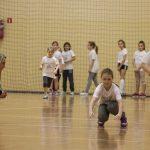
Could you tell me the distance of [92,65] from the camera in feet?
55.5

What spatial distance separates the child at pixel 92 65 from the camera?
16.8 m

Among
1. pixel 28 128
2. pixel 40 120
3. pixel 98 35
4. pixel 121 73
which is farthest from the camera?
pixel 98 35

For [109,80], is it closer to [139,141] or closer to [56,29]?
[139,141]

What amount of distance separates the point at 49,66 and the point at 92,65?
2.08 meters

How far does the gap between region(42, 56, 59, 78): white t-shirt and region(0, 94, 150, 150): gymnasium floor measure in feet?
15.5

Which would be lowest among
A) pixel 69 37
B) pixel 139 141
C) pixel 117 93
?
pixel 139 141

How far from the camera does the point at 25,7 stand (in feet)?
60.5

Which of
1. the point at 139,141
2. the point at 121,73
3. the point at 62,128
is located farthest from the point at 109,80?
the point at 121,73

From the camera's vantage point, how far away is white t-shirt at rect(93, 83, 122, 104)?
8.02 metres

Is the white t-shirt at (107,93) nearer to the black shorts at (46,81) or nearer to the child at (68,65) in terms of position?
the black shorts at (46,81)

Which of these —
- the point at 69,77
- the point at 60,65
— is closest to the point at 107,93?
the point at 60,65

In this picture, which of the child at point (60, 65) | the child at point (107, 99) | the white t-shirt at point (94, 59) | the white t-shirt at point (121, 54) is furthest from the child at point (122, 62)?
the child at point (107, 99)

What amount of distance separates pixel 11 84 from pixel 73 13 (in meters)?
3.27

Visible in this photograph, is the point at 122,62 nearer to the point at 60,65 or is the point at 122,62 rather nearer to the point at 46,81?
the point at 60,65
